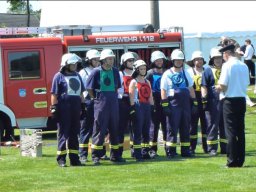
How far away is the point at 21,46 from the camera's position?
63.8 ft

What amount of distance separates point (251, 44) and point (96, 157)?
60.2ft

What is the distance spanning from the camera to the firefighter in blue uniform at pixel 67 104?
45.0 ft

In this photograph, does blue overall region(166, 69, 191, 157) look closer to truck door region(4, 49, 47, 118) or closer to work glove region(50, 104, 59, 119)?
work glove region(50, 104, 59, 119)

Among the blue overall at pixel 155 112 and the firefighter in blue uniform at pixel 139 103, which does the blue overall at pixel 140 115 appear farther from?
the blue overall at pixel 155 112

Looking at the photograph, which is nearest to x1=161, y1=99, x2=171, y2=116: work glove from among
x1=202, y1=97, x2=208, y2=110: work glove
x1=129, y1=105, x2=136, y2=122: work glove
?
x1=129, y1=105, x2=136, y2=122: work glove

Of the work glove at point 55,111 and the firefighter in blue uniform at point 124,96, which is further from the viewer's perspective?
the firefighter in blue uniform at point 124,96

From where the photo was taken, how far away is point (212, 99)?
15.1 metres

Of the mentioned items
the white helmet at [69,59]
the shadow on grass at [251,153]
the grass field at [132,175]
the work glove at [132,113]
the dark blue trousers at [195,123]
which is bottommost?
the shadow on grass at [251,153]

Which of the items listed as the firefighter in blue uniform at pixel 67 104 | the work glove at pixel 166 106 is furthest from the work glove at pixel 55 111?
the work glove at pixel 166 106

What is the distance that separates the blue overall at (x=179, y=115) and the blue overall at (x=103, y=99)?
47.7 inches

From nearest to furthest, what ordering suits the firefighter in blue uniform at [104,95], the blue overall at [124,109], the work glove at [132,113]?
the firefighter in blue uniform at [104,95] → the work glove at [132,113] → the blue overall at [124,109]

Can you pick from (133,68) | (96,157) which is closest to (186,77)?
(133,68)

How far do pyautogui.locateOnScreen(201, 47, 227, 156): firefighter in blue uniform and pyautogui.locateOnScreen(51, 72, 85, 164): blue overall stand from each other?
256cm

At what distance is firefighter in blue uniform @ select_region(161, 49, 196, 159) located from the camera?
576 inches
